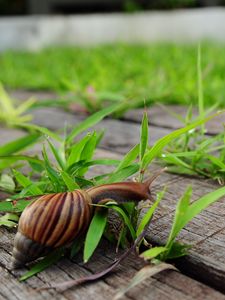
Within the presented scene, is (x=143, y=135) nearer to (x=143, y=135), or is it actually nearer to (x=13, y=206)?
(x=143, y=135)

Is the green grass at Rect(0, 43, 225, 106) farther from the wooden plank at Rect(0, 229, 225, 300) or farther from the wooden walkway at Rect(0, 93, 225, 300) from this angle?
the wooden plank at Rect(0, 229, 225, 300)

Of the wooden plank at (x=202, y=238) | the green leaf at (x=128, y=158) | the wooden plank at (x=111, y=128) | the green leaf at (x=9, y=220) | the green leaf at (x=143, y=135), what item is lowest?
the wooden plank at (x=111, y=128)

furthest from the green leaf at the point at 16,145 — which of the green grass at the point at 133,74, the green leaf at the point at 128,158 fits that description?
the green grass at the point at 133,74

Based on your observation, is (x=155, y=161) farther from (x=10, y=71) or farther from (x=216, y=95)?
(x=10, y=71)

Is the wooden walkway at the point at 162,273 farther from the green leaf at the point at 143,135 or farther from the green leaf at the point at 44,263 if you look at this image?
the green leaf at the point at 143,135

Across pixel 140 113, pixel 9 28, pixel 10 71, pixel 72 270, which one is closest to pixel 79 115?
pixel 140 113

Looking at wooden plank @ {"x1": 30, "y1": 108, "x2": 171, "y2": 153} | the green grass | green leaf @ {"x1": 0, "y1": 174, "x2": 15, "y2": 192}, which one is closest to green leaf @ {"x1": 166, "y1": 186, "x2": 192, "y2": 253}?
green leaf @ {"x1": 0, "y1": 174, "x2": 15, "y2": 192}
